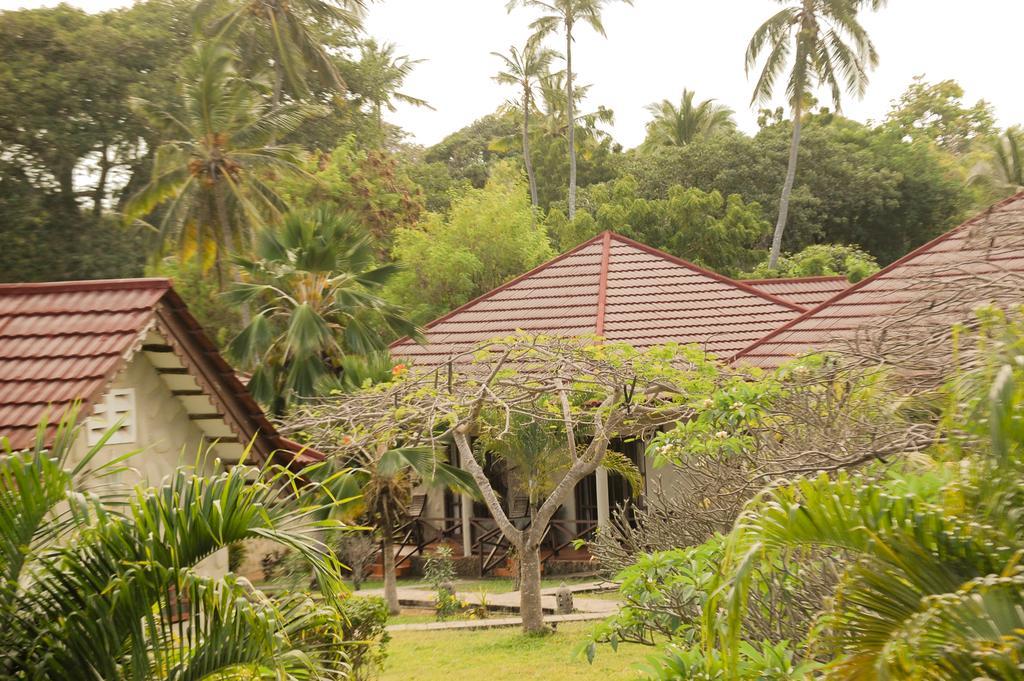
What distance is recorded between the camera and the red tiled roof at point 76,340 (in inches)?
285

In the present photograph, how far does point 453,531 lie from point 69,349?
14724 mm

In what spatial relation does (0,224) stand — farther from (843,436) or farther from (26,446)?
(843,436)

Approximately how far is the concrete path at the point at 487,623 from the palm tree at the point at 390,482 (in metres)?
1.33

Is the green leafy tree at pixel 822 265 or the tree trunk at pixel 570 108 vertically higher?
the tree trunk at pixel 570 108

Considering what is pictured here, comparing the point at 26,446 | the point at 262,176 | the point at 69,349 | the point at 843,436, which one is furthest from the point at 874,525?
the point at 262,176

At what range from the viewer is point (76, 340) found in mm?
7824

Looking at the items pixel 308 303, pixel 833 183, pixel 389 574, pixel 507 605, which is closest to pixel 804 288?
pixel 507 605

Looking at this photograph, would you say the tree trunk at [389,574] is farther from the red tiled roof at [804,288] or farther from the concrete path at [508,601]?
the red tiled roof at [804,288]

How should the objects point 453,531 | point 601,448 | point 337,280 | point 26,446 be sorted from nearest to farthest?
1. point 26,446
2. point 601,448
3. point 337,280
4. point 453,531

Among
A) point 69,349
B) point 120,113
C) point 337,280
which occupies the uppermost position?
point 120,113

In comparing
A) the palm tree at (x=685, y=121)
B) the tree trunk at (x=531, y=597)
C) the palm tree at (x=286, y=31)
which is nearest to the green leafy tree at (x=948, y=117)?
the palm tree at (x=685, y=121)

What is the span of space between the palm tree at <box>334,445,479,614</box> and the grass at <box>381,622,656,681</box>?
6.21 ft

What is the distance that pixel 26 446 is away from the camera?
682 cm

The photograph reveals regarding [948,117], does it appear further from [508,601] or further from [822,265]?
[508,601]
